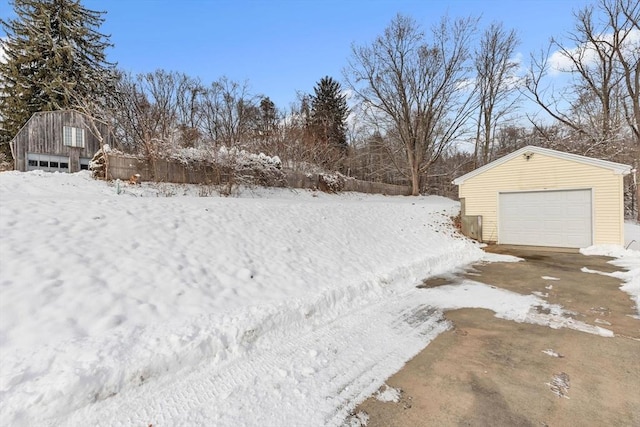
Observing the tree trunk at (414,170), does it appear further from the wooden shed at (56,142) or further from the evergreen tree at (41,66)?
the evergreen tree at (41,66)

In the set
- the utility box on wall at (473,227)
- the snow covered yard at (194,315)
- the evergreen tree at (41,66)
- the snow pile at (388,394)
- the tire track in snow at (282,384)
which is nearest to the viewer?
the tire track in snow at (282,384)

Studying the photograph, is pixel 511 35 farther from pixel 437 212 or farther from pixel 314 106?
pixel 437 212

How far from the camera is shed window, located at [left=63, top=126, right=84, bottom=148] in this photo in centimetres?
1592

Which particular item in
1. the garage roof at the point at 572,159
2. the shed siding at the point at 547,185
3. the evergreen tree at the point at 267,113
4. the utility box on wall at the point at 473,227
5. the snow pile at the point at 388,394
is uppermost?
the evergreen tree at the point at 267,113

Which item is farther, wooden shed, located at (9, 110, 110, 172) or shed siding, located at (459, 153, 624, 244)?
wooden shed, located at (9, 110, 110, 172)

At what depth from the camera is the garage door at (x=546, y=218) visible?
958 cm

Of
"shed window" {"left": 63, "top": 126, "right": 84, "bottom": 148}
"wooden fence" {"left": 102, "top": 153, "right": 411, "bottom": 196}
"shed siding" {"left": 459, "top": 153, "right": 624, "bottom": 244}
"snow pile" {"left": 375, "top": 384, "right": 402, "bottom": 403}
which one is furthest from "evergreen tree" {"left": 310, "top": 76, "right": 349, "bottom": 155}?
"snow pile" {"left": 375, "top": 384, "right": 402, "bottom": 403}

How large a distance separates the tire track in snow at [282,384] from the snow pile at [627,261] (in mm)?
3676

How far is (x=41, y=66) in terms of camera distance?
1884 centimetres

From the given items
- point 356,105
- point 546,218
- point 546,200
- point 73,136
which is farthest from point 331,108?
point 546,218

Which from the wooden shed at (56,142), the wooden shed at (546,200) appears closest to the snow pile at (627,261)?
the wooden shed at (546,200)

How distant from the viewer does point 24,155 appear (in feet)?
49.4

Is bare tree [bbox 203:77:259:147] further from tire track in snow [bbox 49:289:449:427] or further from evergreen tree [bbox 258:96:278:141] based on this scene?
tire track in snow [bbox 49:289:449:427]

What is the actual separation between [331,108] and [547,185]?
2030 cm
